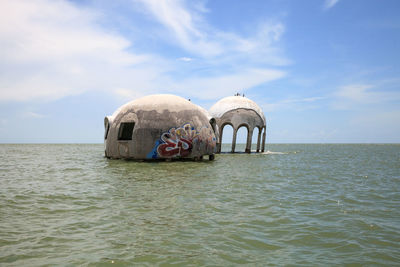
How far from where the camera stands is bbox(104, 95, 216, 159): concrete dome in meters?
17.8

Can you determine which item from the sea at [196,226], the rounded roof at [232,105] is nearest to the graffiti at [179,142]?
the sea at [196,226]

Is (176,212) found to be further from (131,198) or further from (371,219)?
(371,219)

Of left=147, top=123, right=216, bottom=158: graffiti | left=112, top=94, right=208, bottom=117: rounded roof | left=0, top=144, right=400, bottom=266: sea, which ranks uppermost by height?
left=112, top=94, right=208, bottom=117: rounded roof

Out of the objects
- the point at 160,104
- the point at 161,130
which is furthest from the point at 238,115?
the point at 161,130

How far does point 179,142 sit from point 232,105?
546 inches

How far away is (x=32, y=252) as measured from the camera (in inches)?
174

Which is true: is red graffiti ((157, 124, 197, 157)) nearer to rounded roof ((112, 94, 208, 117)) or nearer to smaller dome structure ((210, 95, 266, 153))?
rounded roof ((112, 94, 208, 117))

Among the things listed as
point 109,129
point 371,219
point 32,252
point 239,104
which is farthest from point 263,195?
point 239,104

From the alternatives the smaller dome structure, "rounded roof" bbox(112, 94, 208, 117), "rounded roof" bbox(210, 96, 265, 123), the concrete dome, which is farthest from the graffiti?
"rounded roof" bbox(210, 96, 265, 123)

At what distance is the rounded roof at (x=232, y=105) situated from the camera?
101 feet

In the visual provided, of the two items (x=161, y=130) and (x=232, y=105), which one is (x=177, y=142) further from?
(x=232, y=105)

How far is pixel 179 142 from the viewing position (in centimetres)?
1809

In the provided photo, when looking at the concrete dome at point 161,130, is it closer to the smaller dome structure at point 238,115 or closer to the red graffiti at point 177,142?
the red graffiti at point 177,142

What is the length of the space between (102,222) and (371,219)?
18.4ft
